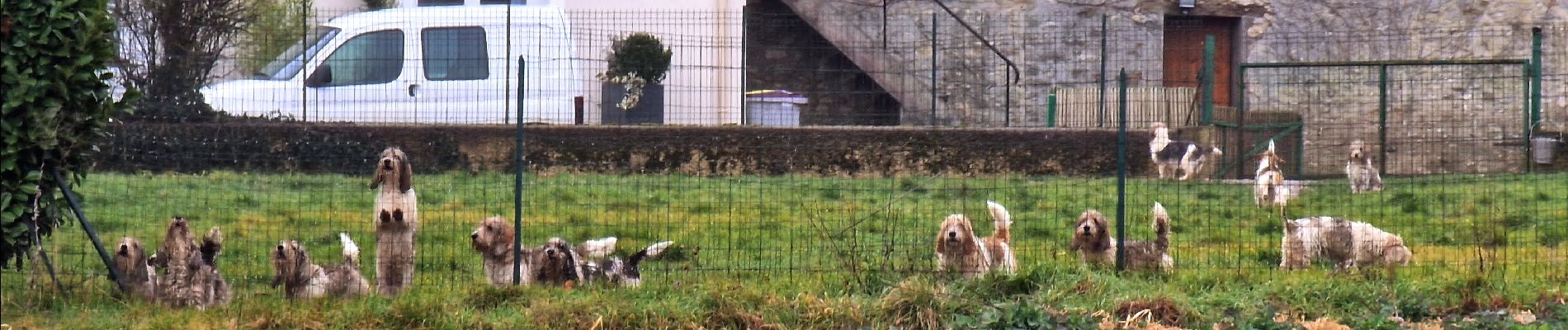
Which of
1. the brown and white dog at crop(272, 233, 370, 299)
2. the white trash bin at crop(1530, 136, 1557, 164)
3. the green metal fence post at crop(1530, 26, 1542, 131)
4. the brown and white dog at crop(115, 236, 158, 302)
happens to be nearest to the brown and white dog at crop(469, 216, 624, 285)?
the brown and white dog at crop(272, 233, 370, 299)

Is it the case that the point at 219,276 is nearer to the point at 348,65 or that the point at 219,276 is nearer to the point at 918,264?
the point at 918,264

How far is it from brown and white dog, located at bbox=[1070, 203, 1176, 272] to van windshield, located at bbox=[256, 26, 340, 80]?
26.2 feet

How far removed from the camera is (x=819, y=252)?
10422 mm

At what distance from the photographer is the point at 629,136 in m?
15.5

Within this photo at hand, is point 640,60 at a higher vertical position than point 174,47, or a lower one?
lower

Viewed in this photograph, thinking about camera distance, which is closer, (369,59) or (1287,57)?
(369,59)

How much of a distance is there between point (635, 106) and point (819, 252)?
Answer: 16.2 feet

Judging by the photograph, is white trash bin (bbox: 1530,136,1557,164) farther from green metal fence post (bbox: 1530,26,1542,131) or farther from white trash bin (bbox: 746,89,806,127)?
white trash bin (bbox: 746,89,806,127)

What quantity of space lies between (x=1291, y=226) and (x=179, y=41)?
1122cm

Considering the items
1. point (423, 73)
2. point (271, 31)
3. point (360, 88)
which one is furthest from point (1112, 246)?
point (271, 31)

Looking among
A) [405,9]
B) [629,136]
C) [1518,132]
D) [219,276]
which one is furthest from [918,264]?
[1518,132]

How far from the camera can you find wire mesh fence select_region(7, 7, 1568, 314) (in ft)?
35.4

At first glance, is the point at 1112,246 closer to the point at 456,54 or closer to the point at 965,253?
the point at 965,253

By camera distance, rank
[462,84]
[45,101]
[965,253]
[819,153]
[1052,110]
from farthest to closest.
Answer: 1. [1052,110]
2. [819,153]
3. [462,84]
4. [965,253]
5. [45,101]
